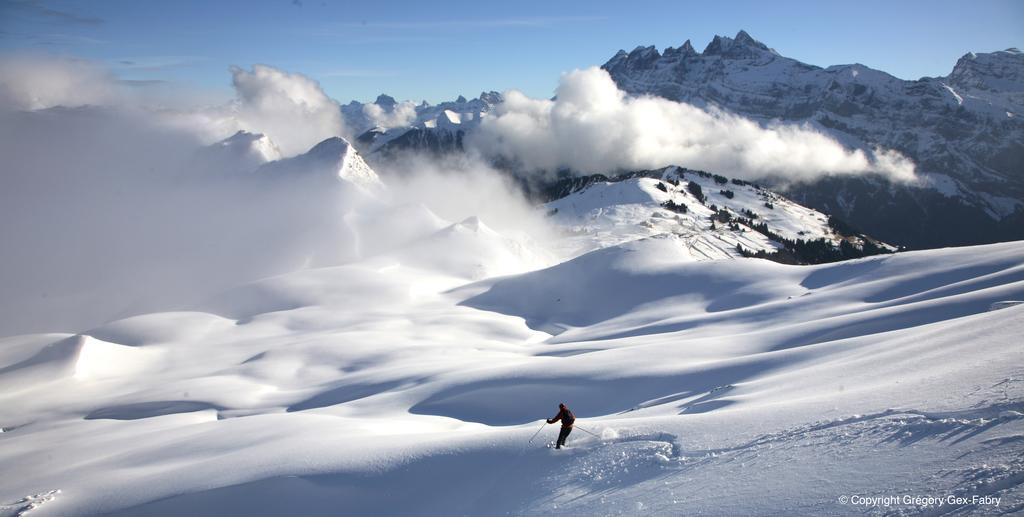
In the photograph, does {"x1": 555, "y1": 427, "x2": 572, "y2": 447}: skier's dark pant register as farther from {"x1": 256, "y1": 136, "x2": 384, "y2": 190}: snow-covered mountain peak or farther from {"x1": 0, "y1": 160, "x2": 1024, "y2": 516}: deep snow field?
{"x1": 256, "y1": 136, "x2": 384, "y2": 190}: snow-covered mountain peak

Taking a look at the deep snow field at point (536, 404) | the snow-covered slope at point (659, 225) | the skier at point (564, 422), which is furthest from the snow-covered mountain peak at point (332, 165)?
the skier at point (564, 422)

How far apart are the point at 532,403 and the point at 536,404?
24 centimetres

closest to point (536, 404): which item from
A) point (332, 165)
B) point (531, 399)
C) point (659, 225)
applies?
point (531, 399)

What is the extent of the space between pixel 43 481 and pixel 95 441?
7.77 metres

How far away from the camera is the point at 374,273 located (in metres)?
76.9

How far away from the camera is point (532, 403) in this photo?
29203 millimetres

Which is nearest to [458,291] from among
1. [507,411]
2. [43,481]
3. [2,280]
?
[507,411]

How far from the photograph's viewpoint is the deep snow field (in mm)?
12062

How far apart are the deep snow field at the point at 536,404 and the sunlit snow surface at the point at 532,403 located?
0.10 m

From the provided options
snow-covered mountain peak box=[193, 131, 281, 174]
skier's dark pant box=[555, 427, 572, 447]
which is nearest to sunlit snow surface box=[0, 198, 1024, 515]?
skier's dark pant box=[555, 427, 572, 447]

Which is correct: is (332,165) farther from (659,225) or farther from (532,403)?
(659,225)

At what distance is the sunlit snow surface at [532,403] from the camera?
482 inches

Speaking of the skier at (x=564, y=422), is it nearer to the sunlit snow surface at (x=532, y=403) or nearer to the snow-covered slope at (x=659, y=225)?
the sunlit snow surface at (x=532, y=403)

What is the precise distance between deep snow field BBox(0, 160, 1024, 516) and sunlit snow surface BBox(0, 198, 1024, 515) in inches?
4.0
